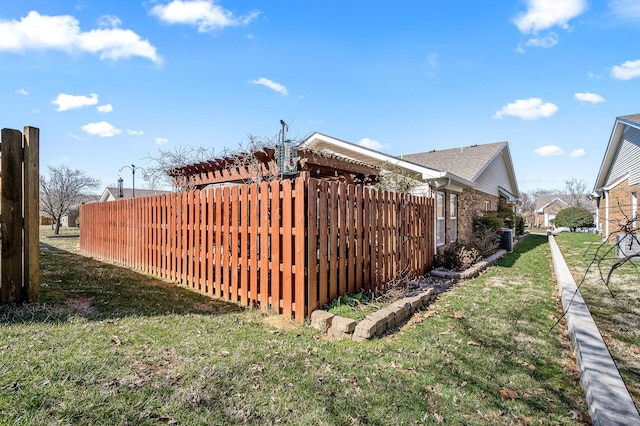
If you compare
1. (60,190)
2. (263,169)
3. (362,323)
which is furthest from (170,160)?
(60,190)

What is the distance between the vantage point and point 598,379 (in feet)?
9.58

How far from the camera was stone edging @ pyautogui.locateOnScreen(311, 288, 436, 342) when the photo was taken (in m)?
3.89

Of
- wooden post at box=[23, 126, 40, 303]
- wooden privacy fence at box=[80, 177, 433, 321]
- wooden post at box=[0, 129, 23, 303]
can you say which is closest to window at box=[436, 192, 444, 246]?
wooden privacy fence at box=[80, 177, 433, 321]

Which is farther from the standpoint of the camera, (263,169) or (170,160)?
(170,160)

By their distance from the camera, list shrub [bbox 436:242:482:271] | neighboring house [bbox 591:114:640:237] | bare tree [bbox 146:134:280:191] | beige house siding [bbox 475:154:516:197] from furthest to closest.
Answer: beige house siding [bbox 475:154:516:197], neighboring house [bbox 591:114:640:237], shrub [bbox 436:242:482:271], bare tree [bbox 146:134:280:191]

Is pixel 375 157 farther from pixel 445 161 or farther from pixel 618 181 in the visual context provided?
pixel 618 181

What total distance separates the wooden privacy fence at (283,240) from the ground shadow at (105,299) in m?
0.42

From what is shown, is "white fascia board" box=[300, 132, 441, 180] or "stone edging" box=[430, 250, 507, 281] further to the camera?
"white fascia board" box=[300, 132, 441, 180]

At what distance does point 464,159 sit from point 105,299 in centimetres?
→ 1478

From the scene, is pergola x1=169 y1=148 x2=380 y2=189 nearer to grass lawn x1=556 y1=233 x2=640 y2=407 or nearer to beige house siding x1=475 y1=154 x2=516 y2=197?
grass lawn x1=556 y1=233 x2=640 y2=407

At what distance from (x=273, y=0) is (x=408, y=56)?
15.5 ft

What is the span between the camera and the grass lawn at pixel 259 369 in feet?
7.66

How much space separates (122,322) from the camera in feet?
12.9

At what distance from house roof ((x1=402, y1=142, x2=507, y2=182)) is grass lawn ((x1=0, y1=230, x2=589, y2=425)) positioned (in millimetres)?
9447
